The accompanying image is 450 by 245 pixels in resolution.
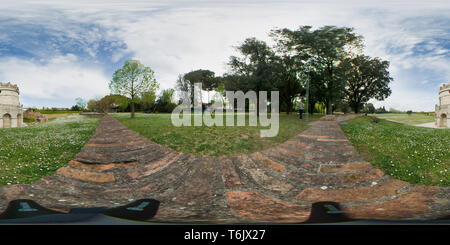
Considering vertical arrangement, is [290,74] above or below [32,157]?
above

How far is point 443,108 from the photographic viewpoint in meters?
3.70

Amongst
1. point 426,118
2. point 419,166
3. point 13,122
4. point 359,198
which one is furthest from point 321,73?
point 13,122

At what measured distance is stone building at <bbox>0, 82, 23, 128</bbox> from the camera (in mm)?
4529

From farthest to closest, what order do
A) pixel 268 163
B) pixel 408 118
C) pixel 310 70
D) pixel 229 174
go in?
1. pixel 310 70
2. pixel 408 118
3. pixel 268 163
4. pixel 229 174

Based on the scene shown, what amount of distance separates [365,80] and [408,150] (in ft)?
8.51

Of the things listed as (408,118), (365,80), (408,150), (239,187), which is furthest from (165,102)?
(408,118)

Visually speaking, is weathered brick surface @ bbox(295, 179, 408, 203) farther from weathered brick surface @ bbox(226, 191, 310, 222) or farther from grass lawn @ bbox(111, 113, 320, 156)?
grass lawn @ bbox(111, 113, 320, 156)

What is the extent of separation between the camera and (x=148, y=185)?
284cm

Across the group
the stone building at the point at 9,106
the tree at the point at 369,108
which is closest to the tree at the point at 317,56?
the tree at the point at 369,108

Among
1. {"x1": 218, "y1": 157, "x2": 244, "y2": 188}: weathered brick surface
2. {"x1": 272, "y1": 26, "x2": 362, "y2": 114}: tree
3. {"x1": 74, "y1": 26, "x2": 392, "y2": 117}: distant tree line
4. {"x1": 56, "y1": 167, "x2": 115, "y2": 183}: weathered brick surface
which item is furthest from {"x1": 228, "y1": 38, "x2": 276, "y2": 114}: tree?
{"x1": 56, "y1": 167, "x2": 115, "y2": 183}: weathered brick surface

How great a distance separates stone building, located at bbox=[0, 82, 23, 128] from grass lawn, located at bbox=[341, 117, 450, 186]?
29.7 feet

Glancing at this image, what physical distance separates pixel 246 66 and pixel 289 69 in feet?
13.6

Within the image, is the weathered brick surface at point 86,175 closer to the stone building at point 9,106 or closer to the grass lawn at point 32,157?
the grass lawn at point 32,157

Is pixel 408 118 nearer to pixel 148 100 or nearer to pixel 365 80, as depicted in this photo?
pixel 365 80
